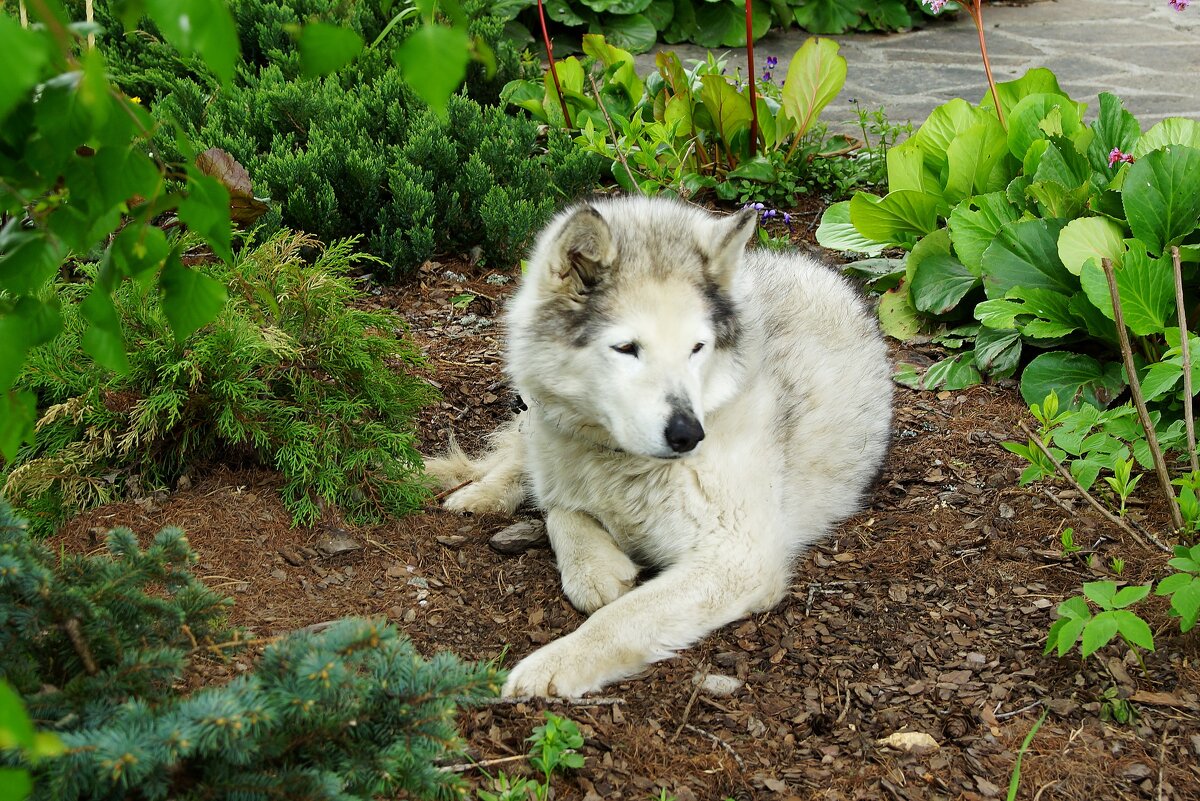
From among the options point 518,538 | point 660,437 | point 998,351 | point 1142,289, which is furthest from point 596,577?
point 998,351

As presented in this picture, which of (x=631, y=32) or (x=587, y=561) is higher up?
(x=631, y=32)

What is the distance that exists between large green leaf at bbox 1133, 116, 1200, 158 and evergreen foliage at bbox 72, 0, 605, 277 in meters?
2.95

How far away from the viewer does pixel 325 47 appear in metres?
1.32

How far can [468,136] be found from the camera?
6.16m

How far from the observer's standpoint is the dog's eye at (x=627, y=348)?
3.36 meters

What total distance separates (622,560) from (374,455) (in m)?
0.99

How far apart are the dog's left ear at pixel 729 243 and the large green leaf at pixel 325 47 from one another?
2314 mm

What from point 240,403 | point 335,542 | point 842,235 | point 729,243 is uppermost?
point 729,243

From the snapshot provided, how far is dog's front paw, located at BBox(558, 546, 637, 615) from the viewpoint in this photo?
3.55 meters

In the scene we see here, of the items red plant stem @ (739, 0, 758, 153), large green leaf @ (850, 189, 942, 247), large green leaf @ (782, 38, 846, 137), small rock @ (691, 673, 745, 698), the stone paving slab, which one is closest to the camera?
small rock @ (691, 673, 745, 698)

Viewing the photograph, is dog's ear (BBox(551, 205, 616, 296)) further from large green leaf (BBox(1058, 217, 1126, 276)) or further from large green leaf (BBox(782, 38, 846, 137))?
large green leaf (BBox(782, 38, 846, 137))

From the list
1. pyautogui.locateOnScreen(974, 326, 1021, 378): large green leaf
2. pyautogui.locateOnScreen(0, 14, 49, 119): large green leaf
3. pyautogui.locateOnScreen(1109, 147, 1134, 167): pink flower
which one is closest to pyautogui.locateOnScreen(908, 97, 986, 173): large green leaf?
pyautogui.locateOnScreen(1109, 147, 1134, 167): pink flower

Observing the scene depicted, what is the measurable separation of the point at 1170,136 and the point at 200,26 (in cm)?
459

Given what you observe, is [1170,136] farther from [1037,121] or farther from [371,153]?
[371,153]
